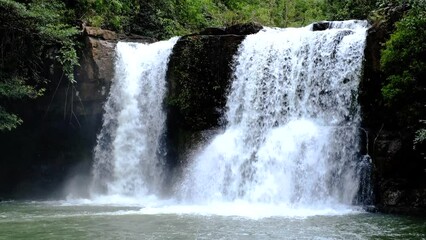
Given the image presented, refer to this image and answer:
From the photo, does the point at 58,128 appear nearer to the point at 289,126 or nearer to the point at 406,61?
the point at 289,126

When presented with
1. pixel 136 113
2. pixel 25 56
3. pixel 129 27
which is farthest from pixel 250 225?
pixel 129 27

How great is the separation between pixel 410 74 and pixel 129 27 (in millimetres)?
14523

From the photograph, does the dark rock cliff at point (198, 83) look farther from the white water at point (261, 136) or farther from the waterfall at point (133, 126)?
the waterfall at point (133, 126)

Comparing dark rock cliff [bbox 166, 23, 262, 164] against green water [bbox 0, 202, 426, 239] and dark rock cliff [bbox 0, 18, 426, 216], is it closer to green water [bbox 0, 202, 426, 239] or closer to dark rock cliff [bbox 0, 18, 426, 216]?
dark rock cliff [bbox 0, 18, 426, 216]

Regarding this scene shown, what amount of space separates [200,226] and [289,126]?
6.29 meters

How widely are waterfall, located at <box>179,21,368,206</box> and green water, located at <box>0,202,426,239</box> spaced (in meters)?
2.17

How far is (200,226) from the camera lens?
11211 millimetres

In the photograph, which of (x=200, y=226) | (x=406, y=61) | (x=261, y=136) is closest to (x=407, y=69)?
(x=406, y=61)

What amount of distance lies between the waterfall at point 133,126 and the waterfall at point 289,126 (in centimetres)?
238

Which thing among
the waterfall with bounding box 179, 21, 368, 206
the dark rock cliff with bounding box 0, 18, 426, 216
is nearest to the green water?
the waterfall with bounding box 179, 21, 368, 206

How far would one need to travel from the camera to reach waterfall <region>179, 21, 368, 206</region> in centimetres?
1513

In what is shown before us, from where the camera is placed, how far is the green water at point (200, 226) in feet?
33.4

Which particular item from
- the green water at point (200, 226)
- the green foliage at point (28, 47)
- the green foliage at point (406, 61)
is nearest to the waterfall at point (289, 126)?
the green foliage at point (406, 61)

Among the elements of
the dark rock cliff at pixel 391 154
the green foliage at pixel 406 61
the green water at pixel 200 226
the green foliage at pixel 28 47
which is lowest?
the green water at pixel 200 226
